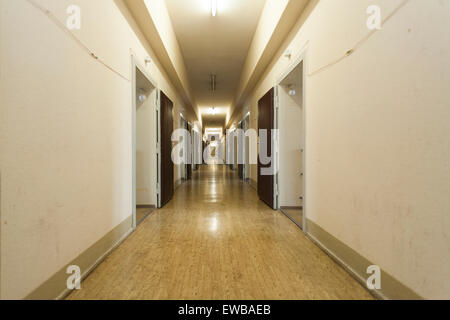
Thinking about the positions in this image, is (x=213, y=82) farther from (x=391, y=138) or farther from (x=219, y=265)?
(x=391, y=138)

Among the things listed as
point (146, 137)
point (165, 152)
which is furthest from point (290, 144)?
point (146, 137)

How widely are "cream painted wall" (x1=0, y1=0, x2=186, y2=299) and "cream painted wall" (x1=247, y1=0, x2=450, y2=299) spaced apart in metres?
2.42

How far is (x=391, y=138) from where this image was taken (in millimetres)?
1691

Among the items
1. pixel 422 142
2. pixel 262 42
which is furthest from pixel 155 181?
pixel 422 142

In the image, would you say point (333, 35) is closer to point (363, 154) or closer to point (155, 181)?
point (363, 154)

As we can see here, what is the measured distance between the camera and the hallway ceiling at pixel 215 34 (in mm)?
4426

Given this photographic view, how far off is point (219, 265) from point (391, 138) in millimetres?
1831

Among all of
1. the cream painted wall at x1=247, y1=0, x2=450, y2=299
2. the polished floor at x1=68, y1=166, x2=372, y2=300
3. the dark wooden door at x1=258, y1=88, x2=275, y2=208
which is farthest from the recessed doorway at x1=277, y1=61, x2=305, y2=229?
the cream painted wall at x1=247, y1=0, x2=450, y2=299

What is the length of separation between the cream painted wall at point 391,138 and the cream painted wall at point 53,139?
2.42 meters

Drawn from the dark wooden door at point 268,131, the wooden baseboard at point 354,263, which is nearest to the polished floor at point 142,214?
the dark wooden door at point 268,131

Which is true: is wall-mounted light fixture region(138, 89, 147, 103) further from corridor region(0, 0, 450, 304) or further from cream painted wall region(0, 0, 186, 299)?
cream painted wall region(0, 0, 186, 299)

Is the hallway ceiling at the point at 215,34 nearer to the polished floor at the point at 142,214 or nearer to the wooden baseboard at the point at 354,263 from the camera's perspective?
the polished floor at the point at 142,214

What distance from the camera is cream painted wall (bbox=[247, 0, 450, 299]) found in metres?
1.36

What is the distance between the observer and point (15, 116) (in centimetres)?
143
